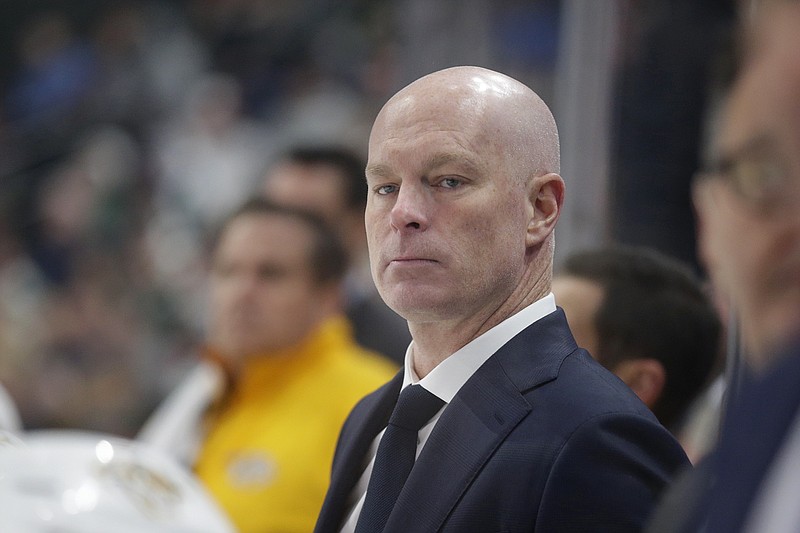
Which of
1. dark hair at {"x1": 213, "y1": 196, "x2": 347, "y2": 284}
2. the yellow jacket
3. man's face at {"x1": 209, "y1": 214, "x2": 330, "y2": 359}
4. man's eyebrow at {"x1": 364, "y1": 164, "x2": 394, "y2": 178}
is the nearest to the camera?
man's eyebrow at {"x1": 364, "y1": 164, "x2": 394, "y2": 178}

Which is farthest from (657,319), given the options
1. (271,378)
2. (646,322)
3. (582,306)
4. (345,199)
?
(345,199)

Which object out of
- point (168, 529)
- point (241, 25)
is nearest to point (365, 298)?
point (168, 529)

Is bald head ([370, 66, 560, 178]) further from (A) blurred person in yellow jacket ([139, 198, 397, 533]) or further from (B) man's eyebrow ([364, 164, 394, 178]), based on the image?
(A) blurred person in yellow jacket ([139, 198, 397, 533])

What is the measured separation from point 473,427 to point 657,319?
0.72m

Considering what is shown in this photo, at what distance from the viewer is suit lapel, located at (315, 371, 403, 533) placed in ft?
4.74

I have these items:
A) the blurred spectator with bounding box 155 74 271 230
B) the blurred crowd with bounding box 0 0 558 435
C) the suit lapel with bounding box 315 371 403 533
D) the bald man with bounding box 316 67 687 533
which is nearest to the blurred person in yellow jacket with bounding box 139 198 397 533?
the suit lapel with bounding box 315 371 403 533

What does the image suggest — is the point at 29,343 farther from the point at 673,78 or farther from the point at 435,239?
the point at 435,239

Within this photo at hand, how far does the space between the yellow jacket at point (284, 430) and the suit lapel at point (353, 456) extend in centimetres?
99

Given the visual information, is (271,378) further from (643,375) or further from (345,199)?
(643,375)

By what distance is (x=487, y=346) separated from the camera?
4.46 ft

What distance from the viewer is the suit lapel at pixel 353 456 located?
1443mm

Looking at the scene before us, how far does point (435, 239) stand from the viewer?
1305 mm

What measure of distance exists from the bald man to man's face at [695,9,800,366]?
50cm

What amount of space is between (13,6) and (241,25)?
4.89ft
